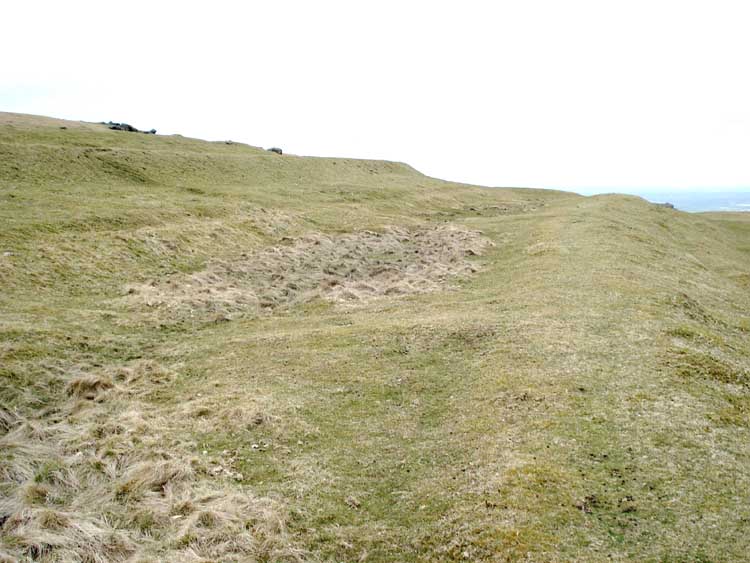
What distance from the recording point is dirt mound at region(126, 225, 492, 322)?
103 ft

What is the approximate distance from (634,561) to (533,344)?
12.4 m

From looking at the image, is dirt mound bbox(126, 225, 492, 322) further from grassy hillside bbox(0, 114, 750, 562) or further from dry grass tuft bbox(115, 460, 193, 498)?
dry grass tuft bbox(115, 460, 193, 498)

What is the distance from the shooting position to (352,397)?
1952 cm

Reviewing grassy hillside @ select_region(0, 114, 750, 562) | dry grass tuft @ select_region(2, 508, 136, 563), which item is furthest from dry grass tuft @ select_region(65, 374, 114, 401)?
dry grass tuft @ select_region(2, 508, 136, 563)

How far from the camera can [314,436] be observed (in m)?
16.8

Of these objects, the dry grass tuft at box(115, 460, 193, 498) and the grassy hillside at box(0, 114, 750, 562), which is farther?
the dry grass tuft at box(115, 460, 193, 498)

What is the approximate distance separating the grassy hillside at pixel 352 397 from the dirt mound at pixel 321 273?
27cm

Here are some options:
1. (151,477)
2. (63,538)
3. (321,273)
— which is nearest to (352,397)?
(151,477)

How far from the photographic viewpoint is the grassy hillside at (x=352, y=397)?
12.0 metres

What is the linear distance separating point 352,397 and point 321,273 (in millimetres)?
20754

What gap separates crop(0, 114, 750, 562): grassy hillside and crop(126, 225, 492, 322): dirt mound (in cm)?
27

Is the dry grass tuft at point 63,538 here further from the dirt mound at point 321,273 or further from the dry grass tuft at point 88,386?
the dirt mound at point 321,273

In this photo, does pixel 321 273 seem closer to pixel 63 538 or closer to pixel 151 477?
pixel 151 477

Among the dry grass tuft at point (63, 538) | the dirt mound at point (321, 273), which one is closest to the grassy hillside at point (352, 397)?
the dry grass tuft at point (63, 538)
